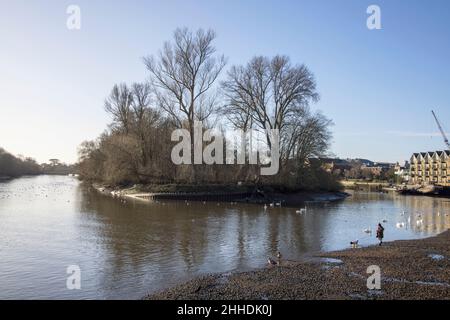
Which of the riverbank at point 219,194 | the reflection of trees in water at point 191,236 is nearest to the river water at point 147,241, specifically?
the reflection of trees in water at point 191,236

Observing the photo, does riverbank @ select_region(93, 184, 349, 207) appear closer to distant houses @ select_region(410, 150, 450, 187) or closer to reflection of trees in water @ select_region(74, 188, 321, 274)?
reflection of trees in water @ select_region(74, 188, 321, 274)

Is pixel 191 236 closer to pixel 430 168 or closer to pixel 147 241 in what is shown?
pixel 147 241

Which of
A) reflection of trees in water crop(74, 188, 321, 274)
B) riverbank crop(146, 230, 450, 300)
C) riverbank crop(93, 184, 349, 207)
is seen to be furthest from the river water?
riverbank crop(93, 184, 349, 207)

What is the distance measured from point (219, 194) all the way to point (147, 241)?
30.6 meters

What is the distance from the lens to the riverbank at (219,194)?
54.1 meters

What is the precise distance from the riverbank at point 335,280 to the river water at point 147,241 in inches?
65.7

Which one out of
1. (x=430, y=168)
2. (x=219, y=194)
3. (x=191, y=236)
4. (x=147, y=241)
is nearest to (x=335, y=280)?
(x=147, y=241)

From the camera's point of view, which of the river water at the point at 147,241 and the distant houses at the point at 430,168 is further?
the distant houses at the point at 430,168

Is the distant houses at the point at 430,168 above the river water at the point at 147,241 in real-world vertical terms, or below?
above

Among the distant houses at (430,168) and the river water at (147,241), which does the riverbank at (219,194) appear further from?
the distant houses at (430,168)

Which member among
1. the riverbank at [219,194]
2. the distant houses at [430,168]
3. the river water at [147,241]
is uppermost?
the distant houses at [430,168]

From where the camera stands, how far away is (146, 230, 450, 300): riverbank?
13.6 metres

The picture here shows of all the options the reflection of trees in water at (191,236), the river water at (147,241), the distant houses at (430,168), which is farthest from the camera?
the distant houses at (430,168)
